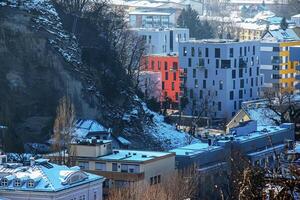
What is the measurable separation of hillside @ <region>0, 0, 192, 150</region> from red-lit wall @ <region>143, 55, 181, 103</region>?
1567 centimetres

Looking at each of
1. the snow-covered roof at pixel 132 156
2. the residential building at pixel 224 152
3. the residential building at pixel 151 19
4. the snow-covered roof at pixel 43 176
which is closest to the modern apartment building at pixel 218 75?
the residential building at pixel 224 152

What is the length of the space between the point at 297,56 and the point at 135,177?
20.4m

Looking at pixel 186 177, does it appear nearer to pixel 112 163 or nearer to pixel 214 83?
pixel 112 163

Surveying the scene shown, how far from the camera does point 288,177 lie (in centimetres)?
741

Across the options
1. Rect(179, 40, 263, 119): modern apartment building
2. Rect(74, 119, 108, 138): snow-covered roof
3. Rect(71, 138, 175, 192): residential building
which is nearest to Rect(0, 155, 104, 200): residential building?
Rect(71, 138, 175, 192): residential building

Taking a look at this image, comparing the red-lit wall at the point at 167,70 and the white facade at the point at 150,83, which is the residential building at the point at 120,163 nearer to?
the white facade at the point at 150,83

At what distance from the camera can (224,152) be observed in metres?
33.2

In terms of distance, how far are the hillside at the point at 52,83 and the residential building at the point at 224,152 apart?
170 inches

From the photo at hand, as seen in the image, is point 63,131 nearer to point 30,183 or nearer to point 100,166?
point 100,166

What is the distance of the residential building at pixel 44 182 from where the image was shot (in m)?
25.9

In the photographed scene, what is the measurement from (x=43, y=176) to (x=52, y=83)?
13.7 meters

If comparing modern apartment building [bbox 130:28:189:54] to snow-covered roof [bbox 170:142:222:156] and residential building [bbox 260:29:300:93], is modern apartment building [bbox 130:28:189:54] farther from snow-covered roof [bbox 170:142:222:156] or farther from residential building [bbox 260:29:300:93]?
snow-covered roof [bbox 170:142:222:156]

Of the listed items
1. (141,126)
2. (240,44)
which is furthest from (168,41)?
(141,126)

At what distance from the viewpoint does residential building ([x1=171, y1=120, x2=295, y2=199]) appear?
29984 mm
